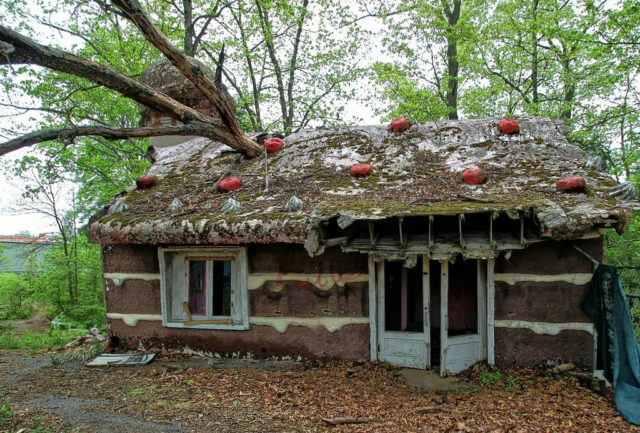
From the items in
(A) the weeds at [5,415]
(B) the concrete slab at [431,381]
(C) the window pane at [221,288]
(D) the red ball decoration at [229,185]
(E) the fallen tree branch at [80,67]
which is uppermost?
(E) the fallen tree branch at [80,67]

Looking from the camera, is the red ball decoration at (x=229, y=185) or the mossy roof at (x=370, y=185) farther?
the red ball decoration at (x=229, y=185)

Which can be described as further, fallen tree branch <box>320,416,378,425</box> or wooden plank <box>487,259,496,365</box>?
wooden plank <box>487,259,496,365</box>

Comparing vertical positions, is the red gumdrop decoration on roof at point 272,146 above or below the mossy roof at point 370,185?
above

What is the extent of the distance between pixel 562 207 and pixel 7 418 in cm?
737

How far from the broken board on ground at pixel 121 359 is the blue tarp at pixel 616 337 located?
22.2ft

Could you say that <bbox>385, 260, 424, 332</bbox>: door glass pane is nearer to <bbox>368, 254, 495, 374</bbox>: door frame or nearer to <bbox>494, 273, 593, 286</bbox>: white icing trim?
<bbox>368, 254, 495, 374</bbox>: door frame

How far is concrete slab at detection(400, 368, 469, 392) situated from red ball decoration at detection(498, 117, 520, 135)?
458cm

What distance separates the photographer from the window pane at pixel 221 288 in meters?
6.69

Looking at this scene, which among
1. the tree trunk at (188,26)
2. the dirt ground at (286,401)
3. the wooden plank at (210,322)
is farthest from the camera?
the tree trunk at (188,26)

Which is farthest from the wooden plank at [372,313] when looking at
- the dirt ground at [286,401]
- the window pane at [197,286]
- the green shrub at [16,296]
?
the green shrub at [16,296]

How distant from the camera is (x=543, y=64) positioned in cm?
1633

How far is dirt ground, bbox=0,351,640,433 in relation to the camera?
4.29m

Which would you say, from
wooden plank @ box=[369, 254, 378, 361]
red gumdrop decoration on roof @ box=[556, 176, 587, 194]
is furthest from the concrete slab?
red gumdrop decoration on roof @ box=[556, 176, 587, 194]

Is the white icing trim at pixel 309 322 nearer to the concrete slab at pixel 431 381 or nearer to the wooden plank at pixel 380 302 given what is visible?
the wooden plank at pixel 380 302
